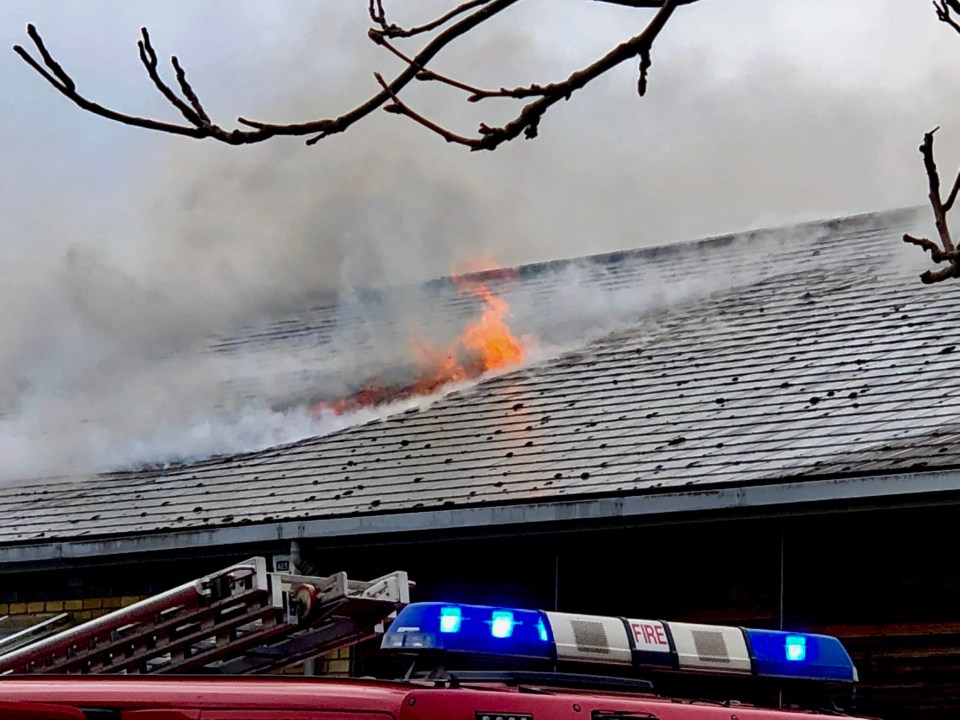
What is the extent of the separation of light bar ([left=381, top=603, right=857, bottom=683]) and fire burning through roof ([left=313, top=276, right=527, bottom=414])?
5.51 meters

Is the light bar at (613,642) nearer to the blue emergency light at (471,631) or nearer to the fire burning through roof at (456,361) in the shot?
the blue emergency light at (471,631)

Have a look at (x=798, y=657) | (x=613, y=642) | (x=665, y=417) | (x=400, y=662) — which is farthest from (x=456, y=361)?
(x=613, y=642)

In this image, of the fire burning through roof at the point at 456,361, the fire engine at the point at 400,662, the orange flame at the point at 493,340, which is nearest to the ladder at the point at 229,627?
the fire engine at the point at 400,662

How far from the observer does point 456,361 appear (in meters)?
11.0

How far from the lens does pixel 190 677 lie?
4570 mm

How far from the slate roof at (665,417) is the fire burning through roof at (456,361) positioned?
233mm

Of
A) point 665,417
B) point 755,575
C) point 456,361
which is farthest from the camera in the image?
point 456,361

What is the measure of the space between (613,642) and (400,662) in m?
0.97

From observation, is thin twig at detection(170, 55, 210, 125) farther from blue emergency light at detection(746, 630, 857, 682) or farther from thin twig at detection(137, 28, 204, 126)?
blue emergency light at detection(746, 630, 857, 682)

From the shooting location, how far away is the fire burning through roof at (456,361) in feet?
35.4

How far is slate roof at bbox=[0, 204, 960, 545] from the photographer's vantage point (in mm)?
8430

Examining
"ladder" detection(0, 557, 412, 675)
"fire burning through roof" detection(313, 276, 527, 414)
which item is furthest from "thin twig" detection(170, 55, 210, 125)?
"fire burning through roof" detection(313, 276, 527, 414)

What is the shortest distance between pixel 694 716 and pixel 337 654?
3931 mm

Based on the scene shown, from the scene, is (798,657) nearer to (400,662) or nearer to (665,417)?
(400,662)
